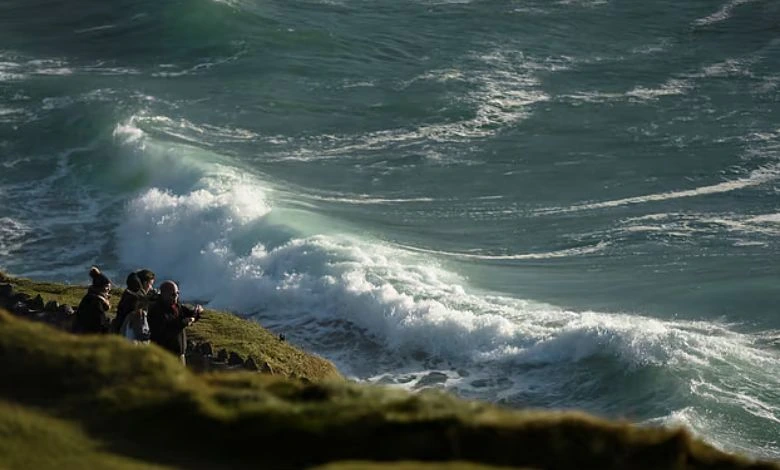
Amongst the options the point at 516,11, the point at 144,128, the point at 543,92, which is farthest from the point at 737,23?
the point at 144,128

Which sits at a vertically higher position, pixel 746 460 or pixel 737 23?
pixel 746 460

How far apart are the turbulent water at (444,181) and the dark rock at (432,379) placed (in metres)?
0.08

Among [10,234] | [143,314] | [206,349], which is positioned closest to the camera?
[143,314]

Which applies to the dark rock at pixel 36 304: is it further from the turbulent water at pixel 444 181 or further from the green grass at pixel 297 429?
the green grass at pixel 297 429

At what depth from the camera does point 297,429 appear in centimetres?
1077

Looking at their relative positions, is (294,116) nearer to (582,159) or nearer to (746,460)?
(582,159)

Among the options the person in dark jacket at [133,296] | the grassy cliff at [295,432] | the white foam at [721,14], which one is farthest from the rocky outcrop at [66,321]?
the white foam at [721,14]

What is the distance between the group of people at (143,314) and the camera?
16703 millimetres

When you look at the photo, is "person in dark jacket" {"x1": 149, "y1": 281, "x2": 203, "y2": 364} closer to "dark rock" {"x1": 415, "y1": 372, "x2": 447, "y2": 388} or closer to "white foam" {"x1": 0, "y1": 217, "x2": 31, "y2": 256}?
"dark rock" {"x1": 415, "y1": 372, "x2": 447, "y2": 388}

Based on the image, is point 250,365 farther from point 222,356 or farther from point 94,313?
point 94,313

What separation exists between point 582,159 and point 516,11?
2006cm

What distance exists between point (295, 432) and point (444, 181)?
30386mm

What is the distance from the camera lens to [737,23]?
61.2m

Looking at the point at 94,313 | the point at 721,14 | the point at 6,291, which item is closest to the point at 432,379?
the point at 6,291
